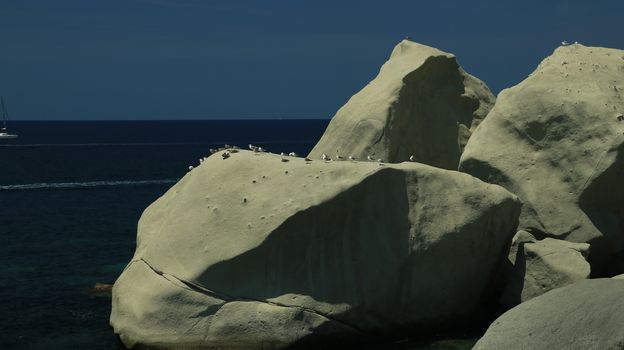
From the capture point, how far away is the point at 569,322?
14422mm

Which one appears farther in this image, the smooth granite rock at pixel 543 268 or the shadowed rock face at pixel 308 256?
the smooth granite rock at pixel 543 268

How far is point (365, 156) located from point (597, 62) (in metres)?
7.50

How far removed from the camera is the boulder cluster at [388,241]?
1805cm

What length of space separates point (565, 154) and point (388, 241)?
6416 millimetres

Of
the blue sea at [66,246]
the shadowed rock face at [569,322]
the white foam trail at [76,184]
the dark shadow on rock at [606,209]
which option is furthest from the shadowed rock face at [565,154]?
the white foam trail at [76,184]

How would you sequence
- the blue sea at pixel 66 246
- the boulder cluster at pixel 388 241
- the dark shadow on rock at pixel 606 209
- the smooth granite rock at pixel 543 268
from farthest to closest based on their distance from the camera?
the dark shadow on rock at pixel 606 209 → the blue sea at pixel 66 246 → the smooth granite rock at pixel 543 268 → the boulder cluster at pixel 388 241

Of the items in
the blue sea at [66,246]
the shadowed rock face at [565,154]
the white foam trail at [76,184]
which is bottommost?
the white foam trail at [76,184]

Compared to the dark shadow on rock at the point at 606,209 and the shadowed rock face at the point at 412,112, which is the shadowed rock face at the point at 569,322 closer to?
the dark shadow on rock at the point at 606,209

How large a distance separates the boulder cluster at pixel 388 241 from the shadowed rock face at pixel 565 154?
1.5 inches

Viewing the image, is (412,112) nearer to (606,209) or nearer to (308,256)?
(606,209)

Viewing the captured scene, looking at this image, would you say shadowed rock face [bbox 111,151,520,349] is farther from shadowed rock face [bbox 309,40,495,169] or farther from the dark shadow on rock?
shadowed rock face [bbox 309,40,495,169]

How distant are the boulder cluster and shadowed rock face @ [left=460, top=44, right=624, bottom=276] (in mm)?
39

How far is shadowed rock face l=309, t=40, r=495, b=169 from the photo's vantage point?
83.3 ft

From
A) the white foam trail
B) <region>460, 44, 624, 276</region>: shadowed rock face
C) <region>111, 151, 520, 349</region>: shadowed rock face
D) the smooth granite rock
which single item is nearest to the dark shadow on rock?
<region>460, 44, 624, 276</region>: shadowed rock face
